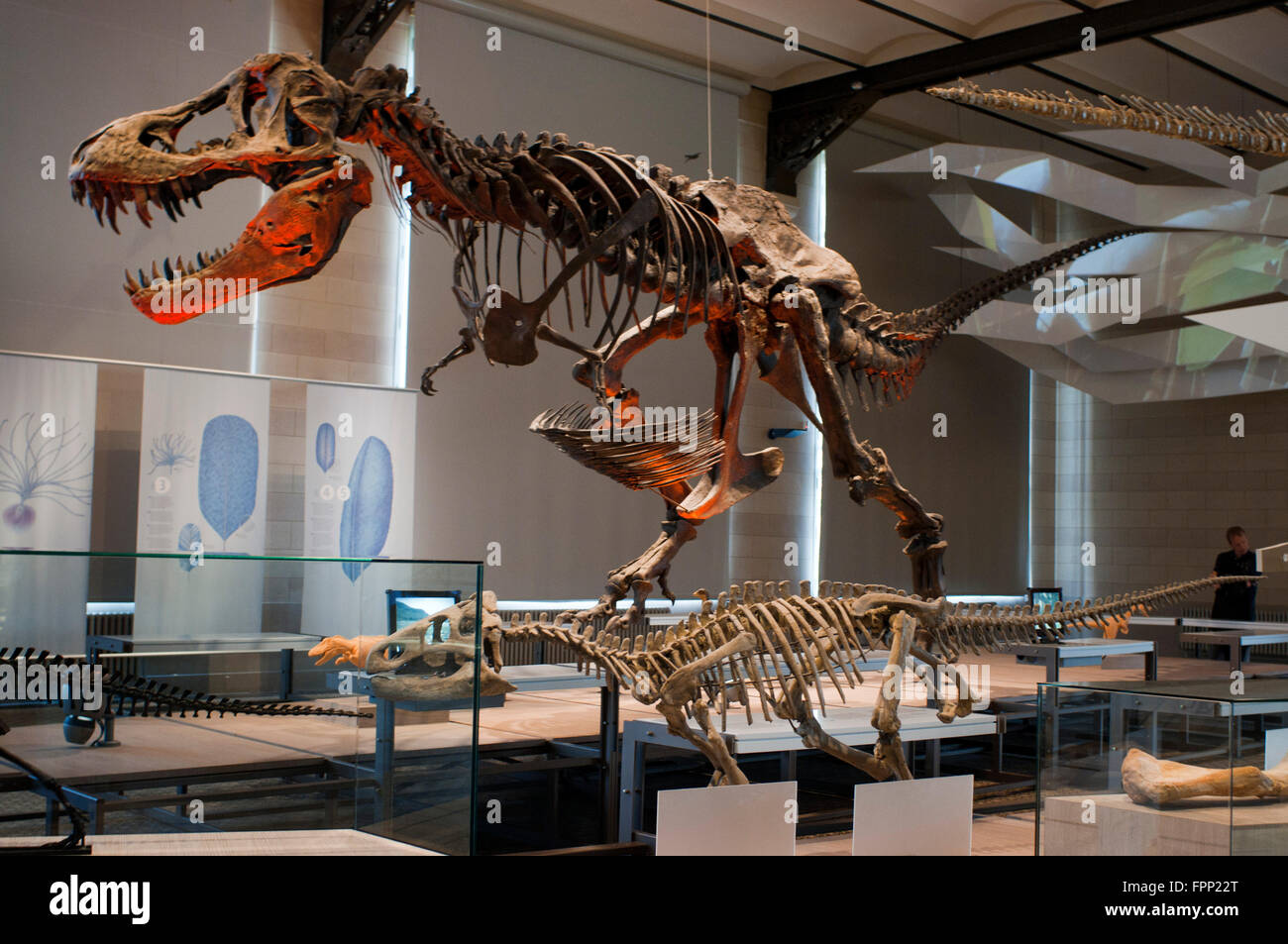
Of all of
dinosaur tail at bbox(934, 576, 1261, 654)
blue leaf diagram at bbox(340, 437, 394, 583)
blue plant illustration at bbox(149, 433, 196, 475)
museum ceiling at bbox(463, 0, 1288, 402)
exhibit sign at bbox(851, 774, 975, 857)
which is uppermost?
museum ceiling at bbox(463, 0, 1288, 402)

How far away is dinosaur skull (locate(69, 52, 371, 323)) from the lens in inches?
146

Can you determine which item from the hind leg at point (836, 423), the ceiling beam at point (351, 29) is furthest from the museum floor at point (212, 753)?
the ceiling beam at point (351, 29)

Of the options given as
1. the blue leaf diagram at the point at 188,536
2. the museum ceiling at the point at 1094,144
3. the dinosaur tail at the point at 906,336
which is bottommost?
the blue leaf diagram at the point at 188,536

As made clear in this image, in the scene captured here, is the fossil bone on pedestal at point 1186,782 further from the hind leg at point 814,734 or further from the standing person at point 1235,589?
the standing person at point 1235,589

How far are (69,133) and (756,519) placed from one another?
26.6ft

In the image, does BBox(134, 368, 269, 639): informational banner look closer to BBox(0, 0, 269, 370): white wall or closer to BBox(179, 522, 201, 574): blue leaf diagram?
BBox(179, 522, 201, 574): blue leaf diagram

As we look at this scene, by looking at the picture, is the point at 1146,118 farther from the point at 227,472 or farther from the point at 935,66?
the point at 935,66

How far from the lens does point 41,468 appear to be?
320 inches

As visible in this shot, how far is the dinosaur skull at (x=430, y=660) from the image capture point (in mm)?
2295

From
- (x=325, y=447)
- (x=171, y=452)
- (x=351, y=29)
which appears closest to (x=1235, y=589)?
(x=325, y=447)

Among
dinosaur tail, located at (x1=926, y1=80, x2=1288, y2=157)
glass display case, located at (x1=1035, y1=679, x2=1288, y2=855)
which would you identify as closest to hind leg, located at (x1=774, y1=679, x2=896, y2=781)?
glass display case, located at (x1=1035, y1=679, x2=1288, y2=855)

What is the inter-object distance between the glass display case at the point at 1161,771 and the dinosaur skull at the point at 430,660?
141 centimetres

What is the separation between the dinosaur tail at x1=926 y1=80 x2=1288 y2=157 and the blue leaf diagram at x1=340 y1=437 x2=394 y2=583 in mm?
5194
